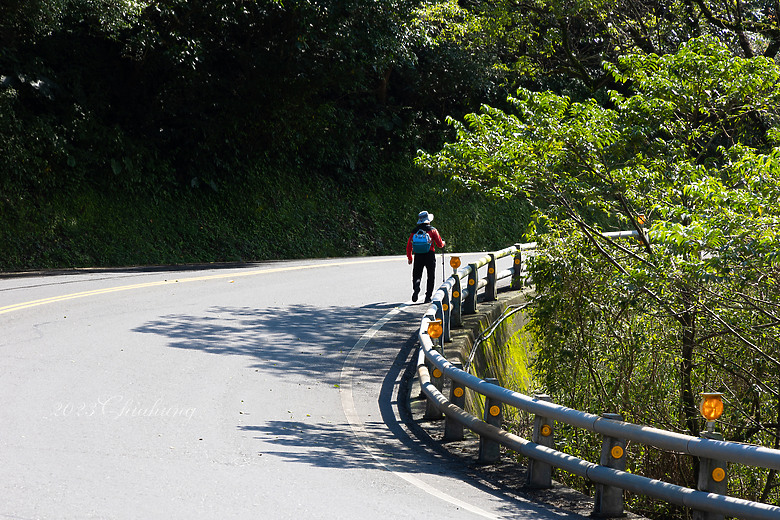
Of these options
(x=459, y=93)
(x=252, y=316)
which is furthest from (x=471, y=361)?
(x=459, y=93)

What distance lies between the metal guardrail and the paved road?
0.38 m

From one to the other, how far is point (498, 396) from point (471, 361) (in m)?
4.42

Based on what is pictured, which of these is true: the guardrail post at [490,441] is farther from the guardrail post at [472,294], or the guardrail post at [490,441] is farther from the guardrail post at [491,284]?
the guardrail post at [491,284]

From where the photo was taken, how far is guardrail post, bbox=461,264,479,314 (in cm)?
1276

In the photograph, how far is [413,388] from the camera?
9219mm

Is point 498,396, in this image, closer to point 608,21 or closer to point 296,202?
point 608,21

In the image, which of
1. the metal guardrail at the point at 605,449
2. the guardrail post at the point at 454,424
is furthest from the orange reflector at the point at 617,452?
the guardrail post at the point at 454,424

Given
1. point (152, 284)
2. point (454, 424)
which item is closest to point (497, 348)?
point (454, 424)

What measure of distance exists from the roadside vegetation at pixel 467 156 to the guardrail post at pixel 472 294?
3.91 feet

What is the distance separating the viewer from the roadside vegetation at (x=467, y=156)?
8336 mm

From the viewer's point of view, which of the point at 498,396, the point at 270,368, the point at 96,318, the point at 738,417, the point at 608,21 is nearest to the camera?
the point at 498,396

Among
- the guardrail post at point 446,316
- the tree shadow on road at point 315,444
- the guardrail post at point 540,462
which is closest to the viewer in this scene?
the guardrail post at point 540,462

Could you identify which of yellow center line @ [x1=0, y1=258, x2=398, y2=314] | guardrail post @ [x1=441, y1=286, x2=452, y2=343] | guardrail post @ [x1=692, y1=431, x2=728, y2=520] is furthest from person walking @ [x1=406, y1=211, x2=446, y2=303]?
guardrail post @ [x1=692, y1=431, x2=728, y2=520]

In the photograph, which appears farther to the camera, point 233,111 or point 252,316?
point 233,111
